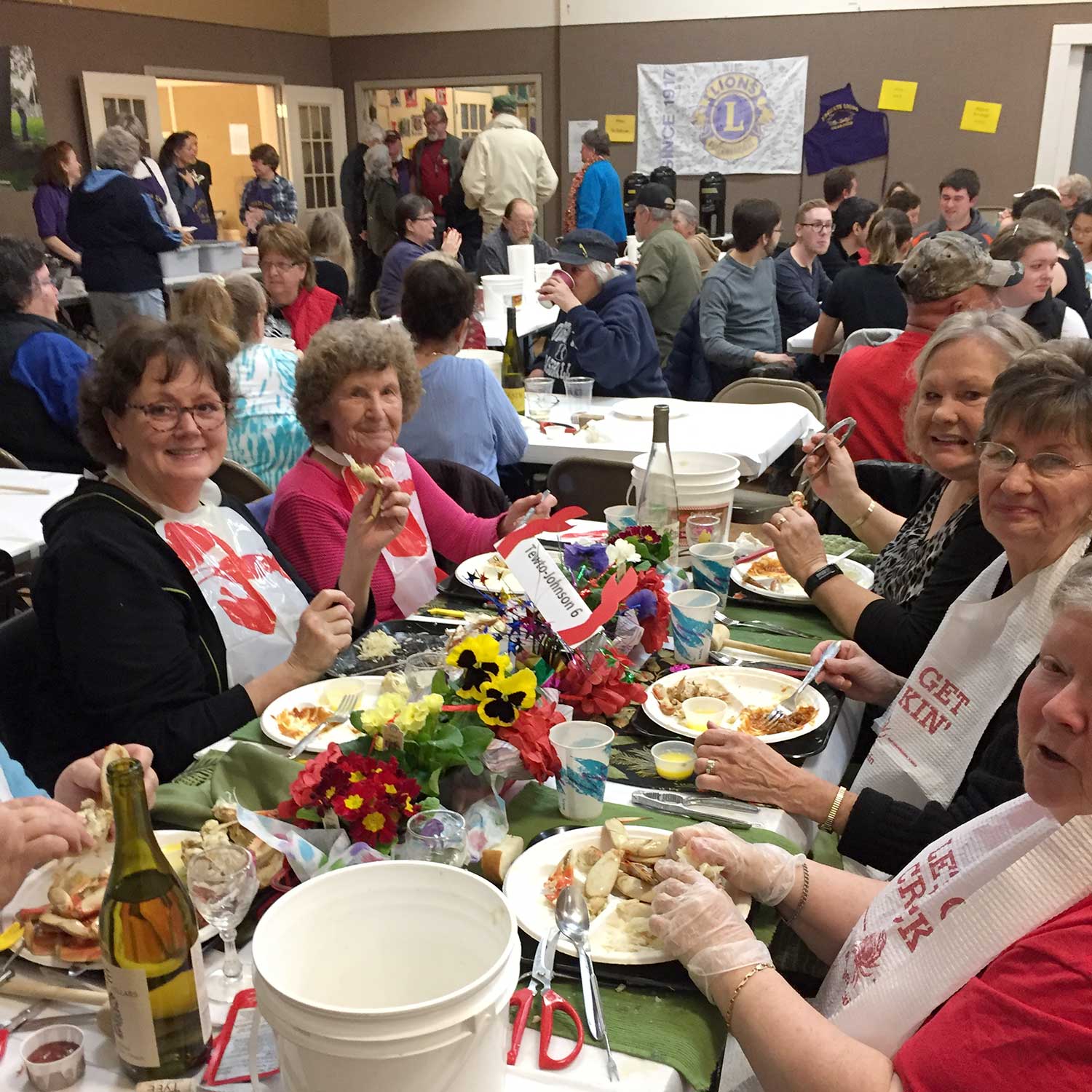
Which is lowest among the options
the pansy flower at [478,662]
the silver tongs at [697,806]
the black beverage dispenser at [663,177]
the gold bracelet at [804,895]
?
the gold bracelet at [804,895]

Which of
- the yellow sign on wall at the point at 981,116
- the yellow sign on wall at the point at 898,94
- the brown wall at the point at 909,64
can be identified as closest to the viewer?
the brown wall at the point at 909,64

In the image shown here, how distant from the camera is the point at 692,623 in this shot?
1.89m

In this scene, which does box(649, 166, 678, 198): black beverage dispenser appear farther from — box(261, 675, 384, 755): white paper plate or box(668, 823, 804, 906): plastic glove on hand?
box(668, 823, 804, 906): plastic glove on hand

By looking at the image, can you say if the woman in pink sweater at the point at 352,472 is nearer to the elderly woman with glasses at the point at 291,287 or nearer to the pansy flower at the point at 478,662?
the pansy flower at the point at 478,662

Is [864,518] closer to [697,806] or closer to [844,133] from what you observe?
[697,806]

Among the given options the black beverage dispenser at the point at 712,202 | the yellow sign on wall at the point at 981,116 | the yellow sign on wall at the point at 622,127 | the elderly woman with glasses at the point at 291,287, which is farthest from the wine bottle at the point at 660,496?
the yellow sign on wall at the point at 622,127

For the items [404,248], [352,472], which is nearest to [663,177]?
[404,248]

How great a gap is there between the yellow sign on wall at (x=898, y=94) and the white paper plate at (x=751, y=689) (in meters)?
9.47

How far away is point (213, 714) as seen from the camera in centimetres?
174

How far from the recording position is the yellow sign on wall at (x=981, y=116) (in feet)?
31.0

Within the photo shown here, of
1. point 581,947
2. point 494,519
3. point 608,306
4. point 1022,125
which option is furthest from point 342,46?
point 581,947

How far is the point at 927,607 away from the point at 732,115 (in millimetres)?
9460

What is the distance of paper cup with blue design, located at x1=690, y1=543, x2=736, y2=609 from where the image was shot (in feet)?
6.75

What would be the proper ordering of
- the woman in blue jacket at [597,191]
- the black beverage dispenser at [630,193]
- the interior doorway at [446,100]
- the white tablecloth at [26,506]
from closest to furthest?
1. the white tablecloth at [26,506]
2. the woman in blue jacket at [597,191]
3. the black beverage dispenser at [630,193]
4. the interior doorway at [446,100]
